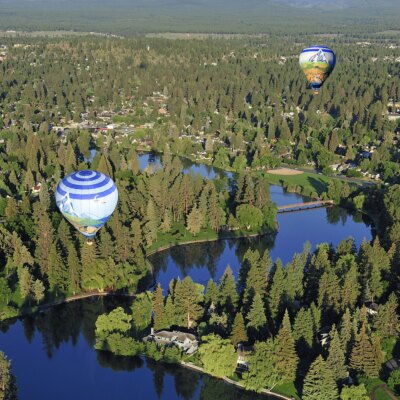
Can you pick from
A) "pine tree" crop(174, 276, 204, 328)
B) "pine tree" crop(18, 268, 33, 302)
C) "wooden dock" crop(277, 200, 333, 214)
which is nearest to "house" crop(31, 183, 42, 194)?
"pine tree" crop(18, 268, 33, 302)

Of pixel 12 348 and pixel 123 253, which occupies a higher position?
pixel 123 253

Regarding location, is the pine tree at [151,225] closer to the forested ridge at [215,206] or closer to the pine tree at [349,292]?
the forested ridge at [215,206]

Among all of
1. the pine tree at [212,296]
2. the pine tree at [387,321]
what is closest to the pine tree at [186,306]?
the pine tree at [212,296]

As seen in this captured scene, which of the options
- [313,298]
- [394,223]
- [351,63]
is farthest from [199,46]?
[313,298]

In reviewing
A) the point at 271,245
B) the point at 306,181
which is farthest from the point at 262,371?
the point at 306,181

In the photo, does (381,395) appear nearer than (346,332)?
Yes

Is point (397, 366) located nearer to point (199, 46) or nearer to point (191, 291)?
point (191, 291)

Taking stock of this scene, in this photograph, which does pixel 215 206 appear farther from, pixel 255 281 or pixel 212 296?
pixel 212 296
